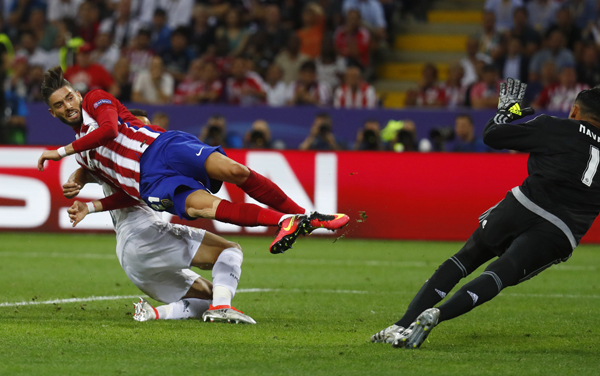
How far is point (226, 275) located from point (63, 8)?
52.8 ft

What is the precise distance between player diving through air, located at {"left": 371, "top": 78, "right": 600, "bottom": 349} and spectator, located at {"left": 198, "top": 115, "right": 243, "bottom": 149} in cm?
940

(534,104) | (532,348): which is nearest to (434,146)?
(534,104)

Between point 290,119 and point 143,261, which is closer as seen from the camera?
point 143,261

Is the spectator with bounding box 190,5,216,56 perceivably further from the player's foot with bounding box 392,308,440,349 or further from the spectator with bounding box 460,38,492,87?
the player's foot with bounding box 392,308,440,349

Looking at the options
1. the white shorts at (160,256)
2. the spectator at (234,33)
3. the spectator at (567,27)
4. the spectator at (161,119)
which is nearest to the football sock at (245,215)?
the white shorts at (160,256)

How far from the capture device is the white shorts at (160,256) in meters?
7.02

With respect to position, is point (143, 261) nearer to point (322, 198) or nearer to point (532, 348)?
point (532, 348)

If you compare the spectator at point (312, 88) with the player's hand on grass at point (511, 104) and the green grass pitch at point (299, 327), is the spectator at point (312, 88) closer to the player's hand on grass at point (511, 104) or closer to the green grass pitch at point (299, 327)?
the green grass pitch at point (299, 327)

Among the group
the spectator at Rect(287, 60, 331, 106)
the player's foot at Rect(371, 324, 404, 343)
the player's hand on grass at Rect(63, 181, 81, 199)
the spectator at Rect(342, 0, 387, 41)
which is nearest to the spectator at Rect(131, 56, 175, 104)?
the spectator at Rect(287, 60, 331, 106)

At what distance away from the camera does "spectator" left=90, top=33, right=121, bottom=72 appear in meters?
18.9

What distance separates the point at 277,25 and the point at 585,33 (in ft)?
21.4

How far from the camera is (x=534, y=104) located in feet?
52.7

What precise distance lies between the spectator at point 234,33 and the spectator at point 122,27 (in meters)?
2.29

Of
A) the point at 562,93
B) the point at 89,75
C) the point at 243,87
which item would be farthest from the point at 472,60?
the point at 89,75
